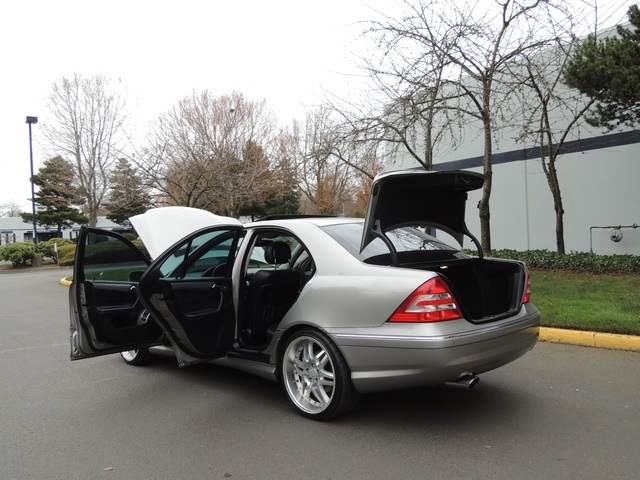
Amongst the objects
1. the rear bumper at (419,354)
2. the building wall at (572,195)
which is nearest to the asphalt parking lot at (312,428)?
the rear bumper at (419,354)

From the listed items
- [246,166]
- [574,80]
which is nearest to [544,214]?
[574,80]

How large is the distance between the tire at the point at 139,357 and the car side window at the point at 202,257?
4.34ft

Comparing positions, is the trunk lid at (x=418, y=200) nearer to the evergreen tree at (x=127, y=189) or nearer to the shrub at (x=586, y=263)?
the shrub at (x=586, y=263)

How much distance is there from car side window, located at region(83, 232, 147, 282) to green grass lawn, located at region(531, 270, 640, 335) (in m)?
5.16

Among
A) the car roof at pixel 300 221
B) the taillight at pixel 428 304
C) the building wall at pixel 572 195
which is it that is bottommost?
the taillight at pixel 428 304

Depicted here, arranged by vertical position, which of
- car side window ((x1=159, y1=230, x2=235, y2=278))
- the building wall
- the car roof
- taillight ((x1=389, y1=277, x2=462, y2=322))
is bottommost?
taillight ((x1=389, y1=277, x2=462, y2=322))

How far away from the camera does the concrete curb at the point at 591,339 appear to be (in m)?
5.50

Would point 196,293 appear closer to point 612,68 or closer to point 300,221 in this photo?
point 300,221

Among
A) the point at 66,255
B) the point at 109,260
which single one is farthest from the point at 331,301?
the point at 66,255

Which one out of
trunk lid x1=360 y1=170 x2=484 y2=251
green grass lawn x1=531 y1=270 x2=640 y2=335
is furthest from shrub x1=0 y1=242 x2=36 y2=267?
trunk lid x1=360 y1=170 x2=484 y2=251

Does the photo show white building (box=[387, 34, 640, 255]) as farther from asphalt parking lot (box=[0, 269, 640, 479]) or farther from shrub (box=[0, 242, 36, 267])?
shrub (box=[0, 242, 36, 267])

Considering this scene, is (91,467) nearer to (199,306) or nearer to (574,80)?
(199,306)

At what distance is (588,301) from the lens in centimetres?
745

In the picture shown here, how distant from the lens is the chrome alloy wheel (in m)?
3.63
